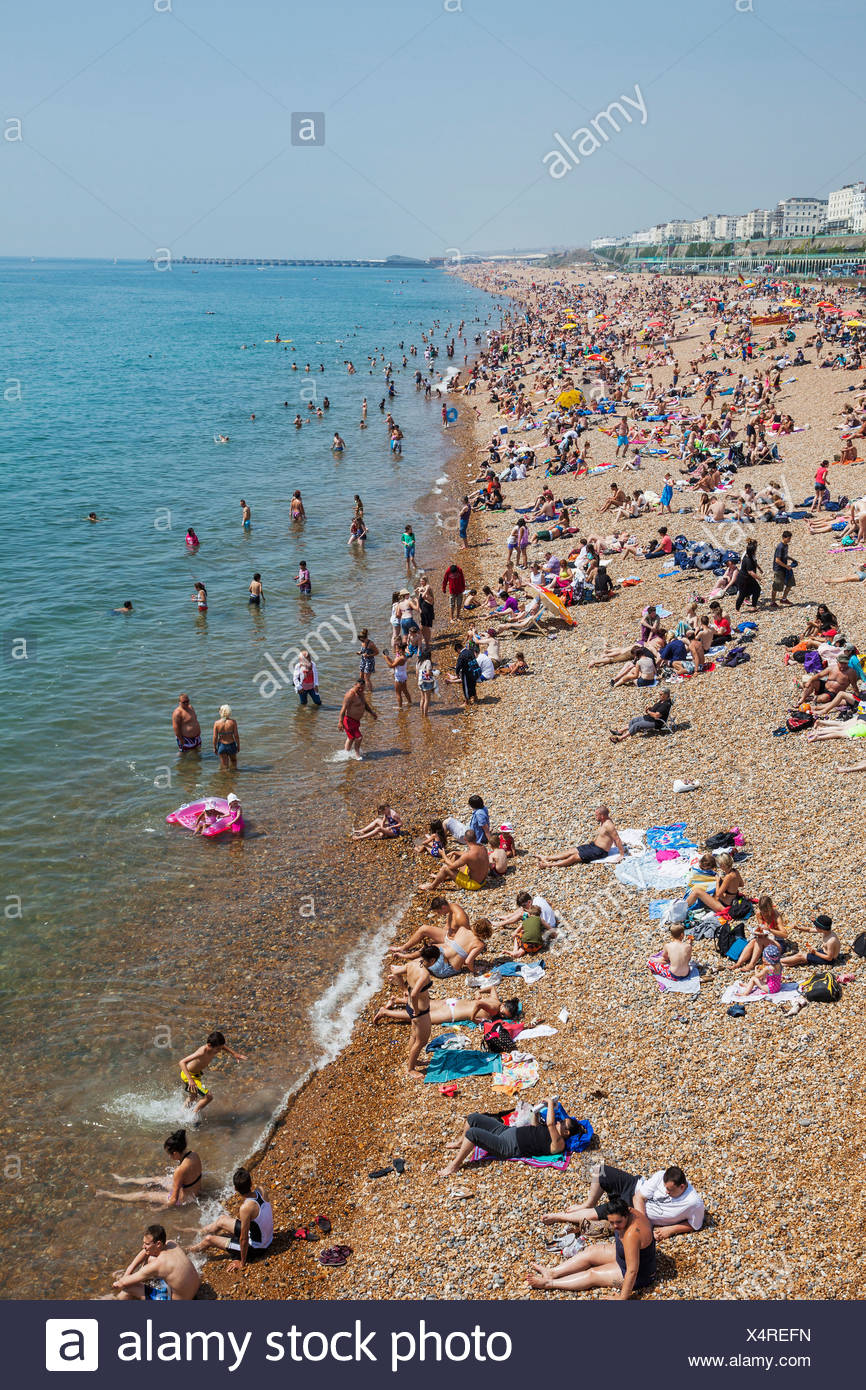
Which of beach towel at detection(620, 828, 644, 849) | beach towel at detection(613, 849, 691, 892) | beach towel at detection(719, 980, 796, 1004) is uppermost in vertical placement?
beach towel at detection(620, 828, 644, 849)

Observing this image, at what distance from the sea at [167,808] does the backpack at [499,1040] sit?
2091mm

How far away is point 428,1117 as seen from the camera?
988 cm

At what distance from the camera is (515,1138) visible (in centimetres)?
884

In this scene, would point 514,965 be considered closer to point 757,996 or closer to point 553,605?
point 757,996

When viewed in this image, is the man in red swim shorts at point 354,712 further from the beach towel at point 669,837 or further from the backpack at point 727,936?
the backpack at point 727,936

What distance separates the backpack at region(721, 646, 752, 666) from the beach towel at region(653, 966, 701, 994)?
29.4 feet

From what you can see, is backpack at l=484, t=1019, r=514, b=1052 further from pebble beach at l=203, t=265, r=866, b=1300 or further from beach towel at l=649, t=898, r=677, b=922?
beach towel at l=649, t=898, r=677, b=922

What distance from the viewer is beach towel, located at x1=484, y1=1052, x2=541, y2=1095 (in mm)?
9844
